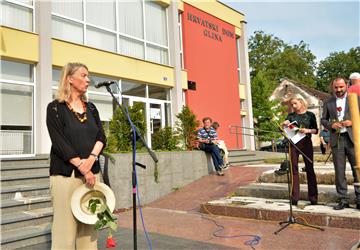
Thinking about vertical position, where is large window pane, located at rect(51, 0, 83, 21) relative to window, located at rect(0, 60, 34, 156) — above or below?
above

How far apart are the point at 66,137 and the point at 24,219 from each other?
3069 mm

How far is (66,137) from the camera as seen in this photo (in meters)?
3.03

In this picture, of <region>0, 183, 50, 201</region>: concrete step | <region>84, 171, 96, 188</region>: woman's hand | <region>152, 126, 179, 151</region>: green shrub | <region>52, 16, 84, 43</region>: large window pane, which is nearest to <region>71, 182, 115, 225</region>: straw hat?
<region>84, 171, 96, 188</region>: woman's hand

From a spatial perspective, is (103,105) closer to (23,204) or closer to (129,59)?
(129,59)

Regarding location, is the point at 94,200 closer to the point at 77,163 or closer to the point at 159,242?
the point at 77,163

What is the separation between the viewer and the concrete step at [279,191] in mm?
6195

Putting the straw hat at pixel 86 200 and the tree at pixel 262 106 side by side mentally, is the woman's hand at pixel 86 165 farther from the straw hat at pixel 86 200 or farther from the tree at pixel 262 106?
the tree at pixel 262 106

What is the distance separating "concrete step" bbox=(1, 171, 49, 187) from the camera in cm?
658

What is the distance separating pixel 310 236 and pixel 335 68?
5879 centimetres

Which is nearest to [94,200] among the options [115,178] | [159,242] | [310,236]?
[159,242]

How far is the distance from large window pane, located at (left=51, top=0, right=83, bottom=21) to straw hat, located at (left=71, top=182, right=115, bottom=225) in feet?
31.6

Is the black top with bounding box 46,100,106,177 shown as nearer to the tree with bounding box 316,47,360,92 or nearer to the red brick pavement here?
the red brick pavement

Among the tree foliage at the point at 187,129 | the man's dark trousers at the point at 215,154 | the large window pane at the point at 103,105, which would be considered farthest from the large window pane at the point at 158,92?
the man's dark trousers at the point at 215,154

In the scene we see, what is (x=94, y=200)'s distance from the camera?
3.08 meters
